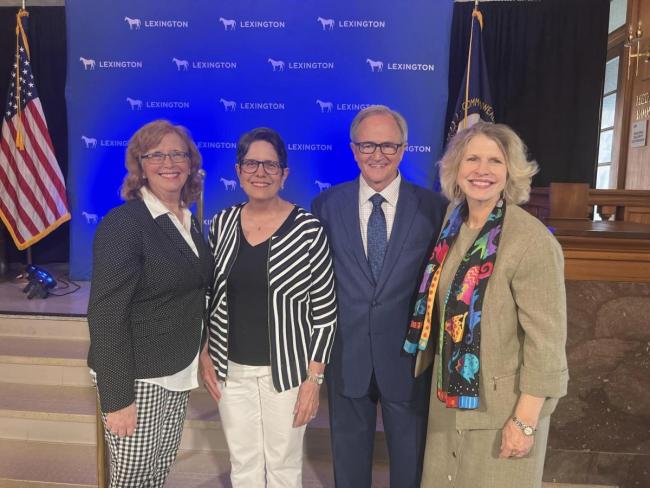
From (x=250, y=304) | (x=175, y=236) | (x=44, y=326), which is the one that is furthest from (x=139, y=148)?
(x=44, y=326)

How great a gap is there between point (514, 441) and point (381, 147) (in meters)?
1.06

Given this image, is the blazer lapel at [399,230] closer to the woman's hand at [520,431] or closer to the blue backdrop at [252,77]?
the woman's hand at [520,431]

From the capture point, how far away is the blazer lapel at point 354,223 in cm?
175

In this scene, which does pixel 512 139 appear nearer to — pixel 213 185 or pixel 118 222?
pixel 118 222

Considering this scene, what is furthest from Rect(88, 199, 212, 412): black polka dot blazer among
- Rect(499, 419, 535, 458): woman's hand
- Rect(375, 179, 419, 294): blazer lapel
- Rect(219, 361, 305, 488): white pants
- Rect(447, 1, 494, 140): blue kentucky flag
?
Rect(447, 1, 494, 140): blue kentucky flag

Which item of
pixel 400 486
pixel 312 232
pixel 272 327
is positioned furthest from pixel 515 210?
pixel 400 486

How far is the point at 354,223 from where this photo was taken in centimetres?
178

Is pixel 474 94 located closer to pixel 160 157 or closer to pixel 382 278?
pixel 382 278

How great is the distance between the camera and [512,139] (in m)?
1.41

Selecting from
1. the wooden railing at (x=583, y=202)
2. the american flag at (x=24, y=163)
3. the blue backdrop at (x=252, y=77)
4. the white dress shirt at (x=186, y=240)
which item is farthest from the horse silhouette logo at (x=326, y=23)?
the white dress shirt at (x=186, y=240)

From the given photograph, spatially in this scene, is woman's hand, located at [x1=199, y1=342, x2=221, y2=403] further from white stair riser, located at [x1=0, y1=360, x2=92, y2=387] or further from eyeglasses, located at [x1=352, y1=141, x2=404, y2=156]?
white stair riser, located at [x1=0, y1=360, x2=92, y2=387]

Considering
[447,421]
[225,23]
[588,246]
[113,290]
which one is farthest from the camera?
[225,23]

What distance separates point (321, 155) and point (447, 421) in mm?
3486

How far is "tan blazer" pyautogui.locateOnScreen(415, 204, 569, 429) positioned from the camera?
1308 millimetres
